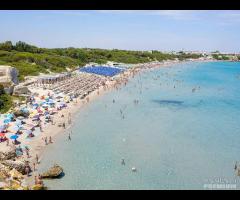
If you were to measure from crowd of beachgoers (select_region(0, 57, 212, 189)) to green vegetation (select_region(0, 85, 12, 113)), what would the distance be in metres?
0.77

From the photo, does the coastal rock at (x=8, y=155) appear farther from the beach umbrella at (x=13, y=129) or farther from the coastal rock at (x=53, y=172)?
the beach umbrella at (x=13, y=129)

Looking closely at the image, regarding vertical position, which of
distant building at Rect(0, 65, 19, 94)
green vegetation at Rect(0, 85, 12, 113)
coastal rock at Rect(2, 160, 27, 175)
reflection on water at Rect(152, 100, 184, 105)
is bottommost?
coastal rock at Rect(2, 160, 27, 175)

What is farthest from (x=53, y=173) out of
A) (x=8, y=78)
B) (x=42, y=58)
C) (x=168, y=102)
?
(x=42, y=58)

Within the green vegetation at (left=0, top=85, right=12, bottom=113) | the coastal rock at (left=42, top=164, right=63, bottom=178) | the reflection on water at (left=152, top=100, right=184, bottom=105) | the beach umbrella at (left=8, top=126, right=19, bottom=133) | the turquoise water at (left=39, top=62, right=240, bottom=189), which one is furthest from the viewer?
the reflection on water at (left=152, top=100, right=184, bottom=105)

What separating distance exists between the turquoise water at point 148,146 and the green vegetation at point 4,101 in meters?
6.91

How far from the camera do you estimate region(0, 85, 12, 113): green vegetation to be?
32228 mm

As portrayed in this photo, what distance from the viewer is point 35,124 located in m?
28.3

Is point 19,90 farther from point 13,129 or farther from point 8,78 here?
point 13,129

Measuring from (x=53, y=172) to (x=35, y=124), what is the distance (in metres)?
9.80

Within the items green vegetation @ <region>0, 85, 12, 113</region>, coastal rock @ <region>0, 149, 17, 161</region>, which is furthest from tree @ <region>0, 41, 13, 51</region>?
coastal rock @ <region>0, 149, 17, 161</region>

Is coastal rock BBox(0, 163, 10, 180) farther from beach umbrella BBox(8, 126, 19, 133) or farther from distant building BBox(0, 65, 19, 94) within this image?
distant building BBox(0, 65, 19, 94)
